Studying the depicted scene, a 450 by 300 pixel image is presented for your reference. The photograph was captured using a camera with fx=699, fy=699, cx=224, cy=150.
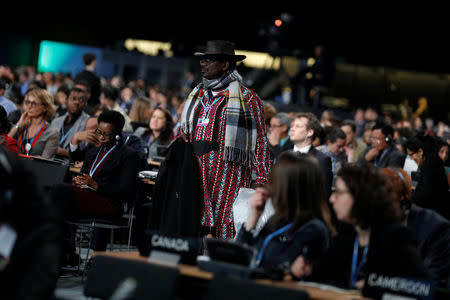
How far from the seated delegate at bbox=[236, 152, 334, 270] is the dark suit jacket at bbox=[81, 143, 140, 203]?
248 centimetres

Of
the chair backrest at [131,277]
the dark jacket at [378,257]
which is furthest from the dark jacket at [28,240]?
the dark jacket at [378,257]

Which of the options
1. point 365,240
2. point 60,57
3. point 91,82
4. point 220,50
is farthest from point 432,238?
point 60,57

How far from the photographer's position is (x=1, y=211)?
283 cm

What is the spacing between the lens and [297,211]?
3.61 meters

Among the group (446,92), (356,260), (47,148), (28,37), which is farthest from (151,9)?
(356,260)

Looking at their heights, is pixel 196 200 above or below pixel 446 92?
→ below

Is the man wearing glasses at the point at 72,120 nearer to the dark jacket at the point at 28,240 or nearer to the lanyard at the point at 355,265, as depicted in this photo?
the lanyard at the point at 355,265

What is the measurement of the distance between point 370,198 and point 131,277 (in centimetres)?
123

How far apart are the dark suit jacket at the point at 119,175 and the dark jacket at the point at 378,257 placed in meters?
2.71

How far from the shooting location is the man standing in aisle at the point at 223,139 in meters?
5.21

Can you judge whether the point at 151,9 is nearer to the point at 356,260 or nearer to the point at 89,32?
the point at 89,32

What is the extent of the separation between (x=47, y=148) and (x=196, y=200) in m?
2.81

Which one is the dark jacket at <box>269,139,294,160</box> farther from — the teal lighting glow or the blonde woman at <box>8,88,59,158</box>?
the teal lighting glow

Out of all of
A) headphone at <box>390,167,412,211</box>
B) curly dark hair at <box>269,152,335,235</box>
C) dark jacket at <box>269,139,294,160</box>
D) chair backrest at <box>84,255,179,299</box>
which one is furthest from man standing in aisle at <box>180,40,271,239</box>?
dark jacket at <box>269,139,294,160</box>
